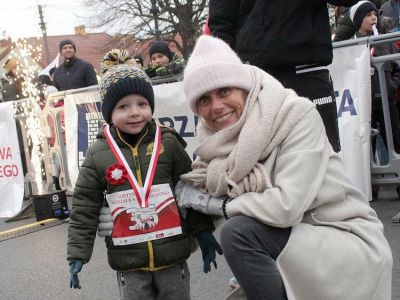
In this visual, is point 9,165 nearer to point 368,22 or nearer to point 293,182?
point 368,22

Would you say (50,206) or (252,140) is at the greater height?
(252,140)

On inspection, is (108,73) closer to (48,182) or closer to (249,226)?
(249,226)

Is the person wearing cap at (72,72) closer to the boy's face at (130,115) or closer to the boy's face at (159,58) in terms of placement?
the boy's face at (159,58)

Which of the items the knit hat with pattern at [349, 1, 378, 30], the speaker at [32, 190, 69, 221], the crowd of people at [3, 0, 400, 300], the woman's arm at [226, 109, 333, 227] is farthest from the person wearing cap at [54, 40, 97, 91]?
the woman's arm at [226, 109, 333, 227]

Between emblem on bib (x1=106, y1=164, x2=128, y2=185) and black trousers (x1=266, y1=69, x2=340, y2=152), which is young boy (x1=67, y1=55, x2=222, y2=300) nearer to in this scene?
emblem on bib (x1=106, y1=164, x2=128, y2=185)

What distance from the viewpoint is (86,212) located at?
8.24ft

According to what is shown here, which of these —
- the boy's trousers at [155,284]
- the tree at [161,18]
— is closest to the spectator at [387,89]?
the boy's trousers at [155,284]

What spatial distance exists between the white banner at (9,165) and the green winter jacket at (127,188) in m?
4.25

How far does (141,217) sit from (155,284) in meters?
0.31

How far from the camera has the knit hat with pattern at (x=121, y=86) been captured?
8.37 ft

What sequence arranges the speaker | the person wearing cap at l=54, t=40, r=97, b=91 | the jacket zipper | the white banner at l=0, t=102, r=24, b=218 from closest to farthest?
the jacket zipper → the speaker → the white banner at l=0, t=102, r=24, b=218 → the person wearing cap at l=54, t=40, r=97, b=91

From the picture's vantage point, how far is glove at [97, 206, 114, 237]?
2521 millimetres

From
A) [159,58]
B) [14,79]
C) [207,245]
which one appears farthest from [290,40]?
[14,79]

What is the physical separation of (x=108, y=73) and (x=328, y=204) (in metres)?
1.16
